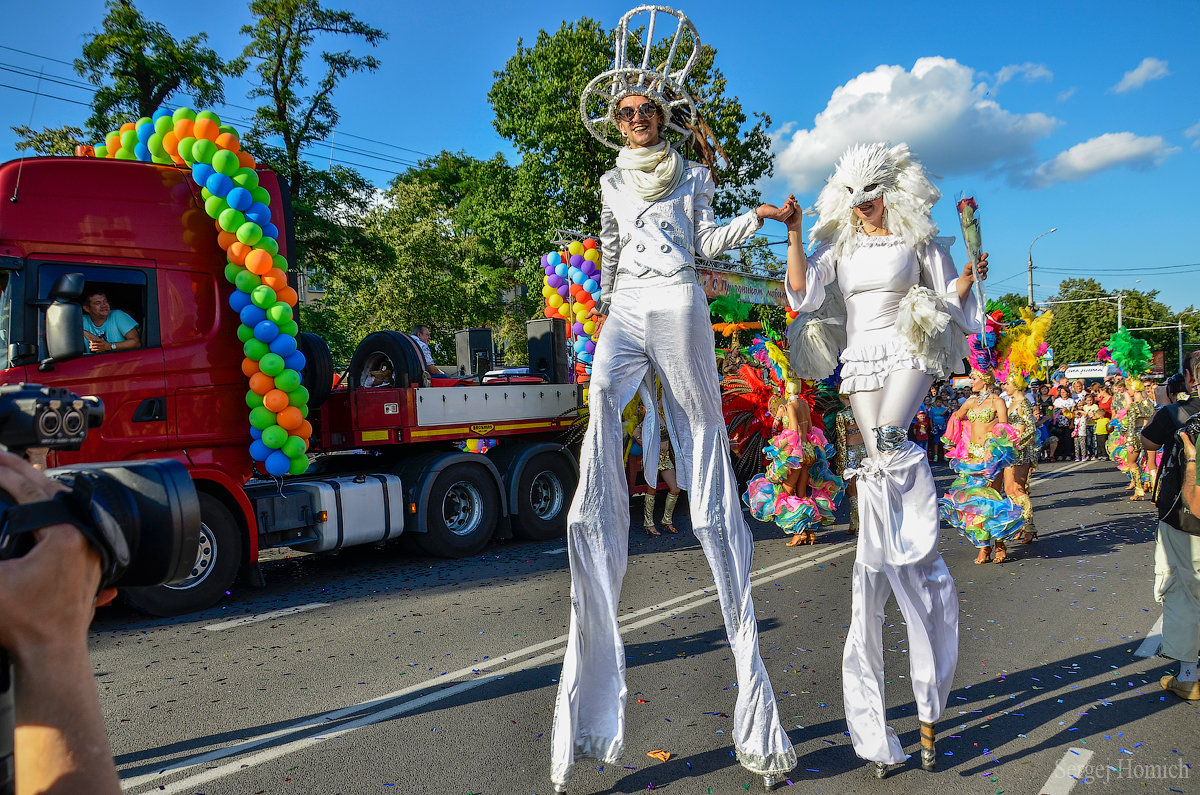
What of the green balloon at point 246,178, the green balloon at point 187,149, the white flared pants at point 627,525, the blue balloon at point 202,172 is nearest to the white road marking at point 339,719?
the white flared pants at point 627,525

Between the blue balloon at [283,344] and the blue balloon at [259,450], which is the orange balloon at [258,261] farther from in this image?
the blue balloon at [259,450]

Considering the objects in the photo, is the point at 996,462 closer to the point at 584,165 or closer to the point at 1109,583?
the point at 1109,583

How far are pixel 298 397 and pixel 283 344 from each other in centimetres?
47

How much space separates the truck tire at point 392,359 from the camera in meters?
8.27

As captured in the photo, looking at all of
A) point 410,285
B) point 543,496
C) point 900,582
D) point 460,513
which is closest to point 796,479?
point 543,496

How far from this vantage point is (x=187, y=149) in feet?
21.9

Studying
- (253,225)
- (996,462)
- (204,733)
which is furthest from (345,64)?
(204,733)

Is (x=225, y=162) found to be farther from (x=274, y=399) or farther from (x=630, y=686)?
(x=630, y=686)

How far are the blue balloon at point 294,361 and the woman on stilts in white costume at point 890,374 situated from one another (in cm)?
473

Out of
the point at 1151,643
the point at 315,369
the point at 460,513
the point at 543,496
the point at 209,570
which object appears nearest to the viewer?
the point at 1151,643

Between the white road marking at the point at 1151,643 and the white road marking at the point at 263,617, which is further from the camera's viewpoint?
the white road marking at the point at 263,617

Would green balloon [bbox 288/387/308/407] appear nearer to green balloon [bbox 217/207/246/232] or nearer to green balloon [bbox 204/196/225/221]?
green balloon [bbox 217/207/246/232]

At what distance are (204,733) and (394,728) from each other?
2.96 feet

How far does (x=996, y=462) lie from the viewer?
743cm
